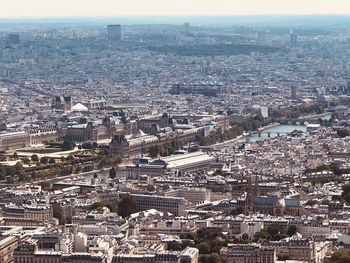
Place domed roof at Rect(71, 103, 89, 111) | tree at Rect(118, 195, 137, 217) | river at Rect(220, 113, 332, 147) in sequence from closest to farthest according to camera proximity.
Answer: tree at Rect(118, 195, 137, 217) < river at Rect(220, 113, 332, 147) < domed roof at Rect(71, 103, 89, 111)

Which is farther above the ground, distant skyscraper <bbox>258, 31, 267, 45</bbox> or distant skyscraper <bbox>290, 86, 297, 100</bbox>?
distant skyscraper <bbox>290, 86, 297, 100</bbox>

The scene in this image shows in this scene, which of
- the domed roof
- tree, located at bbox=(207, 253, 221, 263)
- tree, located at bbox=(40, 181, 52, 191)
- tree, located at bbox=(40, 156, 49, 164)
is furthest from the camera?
the domed roof

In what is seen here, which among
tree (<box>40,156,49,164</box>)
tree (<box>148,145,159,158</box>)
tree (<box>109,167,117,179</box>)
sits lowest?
tree (<box>148,145,159,158</box>)

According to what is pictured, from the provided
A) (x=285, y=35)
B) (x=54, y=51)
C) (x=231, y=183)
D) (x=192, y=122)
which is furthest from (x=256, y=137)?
(x=285, y=35)

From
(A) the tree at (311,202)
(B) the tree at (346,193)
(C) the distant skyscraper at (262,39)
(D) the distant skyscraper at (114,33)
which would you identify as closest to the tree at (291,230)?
(A) the tree at (311,202)

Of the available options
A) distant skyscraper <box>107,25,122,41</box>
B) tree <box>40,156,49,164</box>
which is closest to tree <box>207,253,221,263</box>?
tree <box>40,156,49,164</box>

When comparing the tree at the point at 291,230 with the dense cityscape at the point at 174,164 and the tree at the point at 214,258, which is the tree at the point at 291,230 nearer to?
the dense cityscape at the point at 174,164

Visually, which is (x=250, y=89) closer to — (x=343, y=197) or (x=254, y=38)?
(x=343, y=197)

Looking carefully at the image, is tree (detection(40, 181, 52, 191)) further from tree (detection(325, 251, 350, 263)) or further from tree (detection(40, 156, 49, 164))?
tree (detection(325, 251, 350, 263))
